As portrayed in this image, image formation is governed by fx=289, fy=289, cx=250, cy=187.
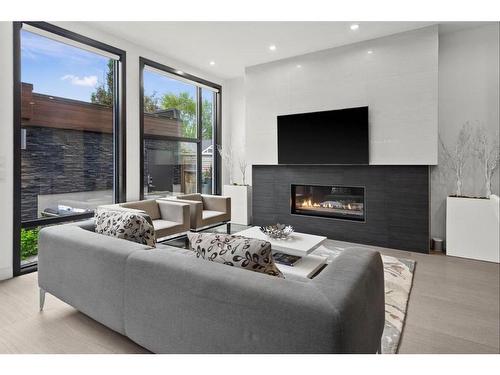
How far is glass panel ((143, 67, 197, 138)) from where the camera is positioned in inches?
173

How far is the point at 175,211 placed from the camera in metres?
3.80

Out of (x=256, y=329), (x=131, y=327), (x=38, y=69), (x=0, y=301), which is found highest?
(x=38, y=69)

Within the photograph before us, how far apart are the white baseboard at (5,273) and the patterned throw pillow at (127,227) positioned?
1.47m

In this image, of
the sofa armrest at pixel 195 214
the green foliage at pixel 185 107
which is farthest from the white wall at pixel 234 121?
the sofa armrest at pixel 195 214

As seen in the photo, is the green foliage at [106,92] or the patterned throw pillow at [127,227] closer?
the patterned throw pillow at [127,227]

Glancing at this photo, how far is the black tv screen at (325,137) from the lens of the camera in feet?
13.2

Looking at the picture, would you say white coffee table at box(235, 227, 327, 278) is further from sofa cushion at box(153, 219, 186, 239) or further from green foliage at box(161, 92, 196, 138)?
green foliage at box(161, 92, 196, 138)

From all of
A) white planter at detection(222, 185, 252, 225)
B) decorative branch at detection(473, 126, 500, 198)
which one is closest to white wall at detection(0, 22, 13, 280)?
white planter at detection(222, 185, 252, 225)

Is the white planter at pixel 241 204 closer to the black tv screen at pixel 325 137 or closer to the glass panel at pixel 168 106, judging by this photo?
the black tv screen at pixel 325 137

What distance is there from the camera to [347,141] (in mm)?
4109

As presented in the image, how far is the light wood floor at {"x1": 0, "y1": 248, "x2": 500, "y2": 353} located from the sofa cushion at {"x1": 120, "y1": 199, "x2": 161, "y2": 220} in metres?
1.26
